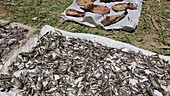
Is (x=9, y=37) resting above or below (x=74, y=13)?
above

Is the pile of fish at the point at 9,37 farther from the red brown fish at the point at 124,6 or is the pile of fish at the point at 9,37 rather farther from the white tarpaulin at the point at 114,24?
the red brown fish at the point at 124,6

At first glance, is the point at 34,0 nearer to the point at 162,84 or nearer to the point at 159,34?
the point at 159,34

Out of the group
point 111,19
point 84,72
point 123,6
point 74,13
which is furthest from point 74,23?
point 84,72

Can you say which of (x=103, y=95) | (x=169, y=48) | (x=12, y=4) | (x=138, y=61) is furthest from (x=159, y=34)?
(x=12, y=4)

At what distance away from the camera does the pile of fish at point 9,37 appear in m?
2.89

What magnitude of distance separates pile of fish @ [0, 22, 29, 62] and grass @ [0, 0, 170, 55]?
46 centimetres

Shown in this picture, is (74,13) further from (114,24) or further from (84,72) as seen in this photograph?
(84,72)

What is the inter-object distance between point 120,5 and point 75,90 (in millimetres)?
1956

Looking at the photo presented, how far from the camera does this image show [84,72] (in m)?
2.47

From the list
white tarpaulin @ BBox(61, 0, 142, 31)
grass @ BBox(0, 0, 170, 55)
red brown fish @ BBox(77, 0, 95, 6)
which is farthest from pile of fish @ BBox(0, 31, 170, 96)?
red brown fish @ BBox(77, 0, 95, 6)

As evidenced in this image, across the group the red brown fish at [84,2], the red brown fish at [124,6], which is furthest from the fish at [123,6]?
the red brown fish at [84,2]

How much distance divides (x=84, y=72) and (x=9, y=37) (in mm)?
1058

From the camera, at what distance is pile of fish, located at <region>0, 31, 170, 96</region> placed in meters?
2.35

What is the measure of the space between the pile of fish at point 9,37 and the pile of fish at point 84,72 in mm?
222
